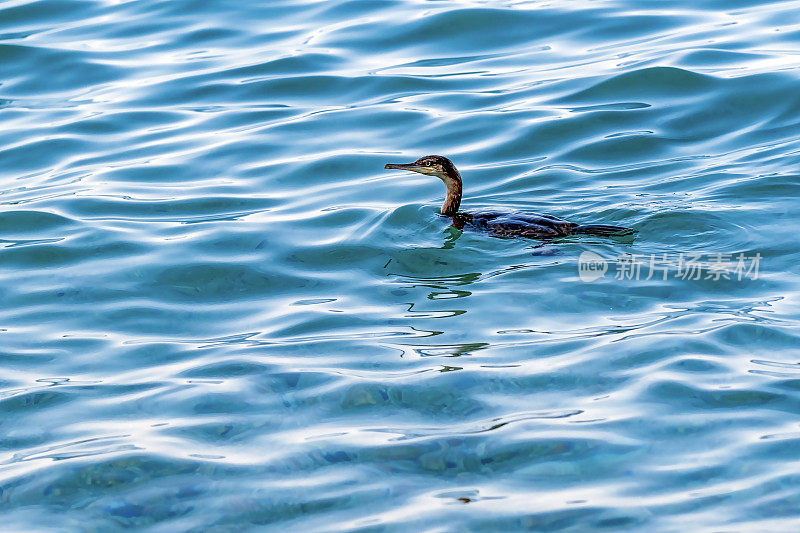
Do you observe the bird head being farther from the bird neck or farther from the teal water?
the teal water

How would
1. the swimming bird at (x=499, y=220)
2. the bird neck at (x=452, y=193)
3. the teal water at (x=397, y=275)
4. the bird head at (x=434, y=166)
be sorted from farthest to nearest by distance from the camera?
the bird neck at (x=452, y=193) → the bird head at (x=434, y=166) → the swimming bird at (x=499, y=220) → the teal water at (x=397, y=275)

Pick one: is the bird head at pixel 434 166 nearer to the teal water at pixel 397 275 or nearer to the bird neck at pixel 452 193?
the bird neck at pixel 452 193

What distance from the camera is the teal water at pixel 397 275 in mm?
6066

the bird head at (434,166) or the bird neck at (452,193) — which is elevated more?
the bird head at (434,166)

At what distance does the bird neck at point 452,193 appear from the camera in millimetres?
10430

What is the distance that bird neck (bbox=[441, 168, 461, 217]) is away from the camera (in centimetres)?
1043

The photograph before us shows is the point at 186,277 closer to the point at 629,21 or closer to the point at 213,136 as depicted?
the point at 213,136

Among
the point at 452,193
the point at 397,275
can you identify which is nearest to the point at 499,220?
the point at 452,193

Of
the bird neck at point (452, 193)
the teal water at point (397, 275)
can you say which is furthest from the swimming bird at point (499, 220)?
the teal water at point (397, 275)

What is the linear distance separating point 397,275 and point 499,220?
45.1 inches

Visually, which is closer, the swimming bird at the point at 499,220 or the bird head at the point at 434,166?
the swimming bird at the point at 499,220

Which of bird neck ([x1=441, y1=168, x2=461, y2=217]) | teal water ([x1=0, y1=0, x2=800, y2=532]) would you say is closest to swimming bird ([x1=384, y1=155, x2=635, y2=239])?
bird neck ([x1=441, y1=168, x2=461, y2=217])

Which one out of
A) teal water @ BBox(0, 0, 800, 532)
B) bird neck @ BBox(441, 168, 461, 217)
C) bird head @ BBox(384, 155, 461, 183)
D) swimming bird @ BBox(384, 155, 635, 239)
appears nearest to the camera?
teal water @ BBox(0, 0, 800, 532)

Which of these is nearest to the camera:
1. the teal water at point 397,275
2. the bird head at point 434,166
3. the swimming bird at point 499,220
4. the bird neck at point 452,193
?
the teal water at point 397,275
